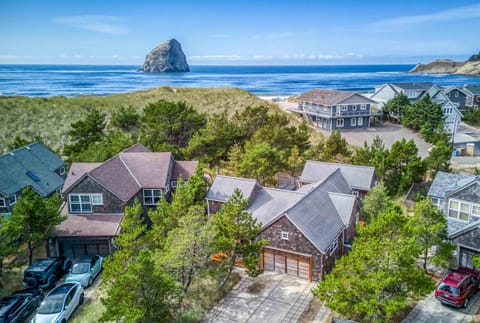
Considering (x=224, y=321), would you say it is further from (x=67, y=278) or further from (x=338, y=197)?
(x=338, y=197)

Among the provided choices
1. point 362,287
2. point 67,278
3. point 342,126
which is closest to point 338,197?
point 362,287

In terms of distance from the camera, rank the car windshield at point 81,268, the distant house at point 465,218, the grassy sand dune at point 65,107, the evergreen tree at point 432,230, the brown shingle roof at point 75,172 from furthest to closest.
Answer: the grassy sand dune at point 65,107
the brown shingle roof at point 75,172
the car windshield at point 81,268
the distant house at point 465,218
the evergreen tree at point 432,230

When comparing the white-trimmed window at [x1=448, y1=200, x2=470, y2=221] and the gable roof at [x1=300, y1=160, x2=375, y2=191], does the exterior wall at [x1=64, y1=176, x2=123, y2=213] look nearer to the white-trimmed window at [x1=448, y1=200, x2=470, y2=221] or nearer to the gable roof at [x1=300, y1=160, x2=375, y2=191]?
the gable roof at [x1=300, y1=160, x2=375, y2=191]

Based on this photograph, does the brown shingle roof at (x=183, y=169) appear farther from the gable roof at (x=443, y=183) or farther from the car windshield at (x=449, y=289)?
the car windshield at (x=449, y=289)

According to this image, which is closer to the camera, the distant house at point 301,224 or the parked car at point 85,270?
the distant house at point 301,224

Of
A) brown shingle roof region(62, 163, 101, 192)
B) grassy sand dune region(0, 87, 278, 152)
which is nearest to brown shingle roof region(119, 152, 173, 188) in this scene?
brown shingle roof region(62, 163, 101, 192)

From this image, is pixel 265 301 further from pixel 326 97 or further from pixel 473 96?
pixel 473 96

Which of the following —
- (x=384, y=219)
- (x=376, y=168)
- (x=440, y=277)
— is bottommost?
(x=440, y=277)

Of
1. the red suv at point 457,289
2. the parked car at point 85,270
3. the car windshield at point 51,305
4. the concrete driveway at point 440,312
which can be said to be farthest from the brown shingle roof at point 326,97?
the car windshield at point 51,305
